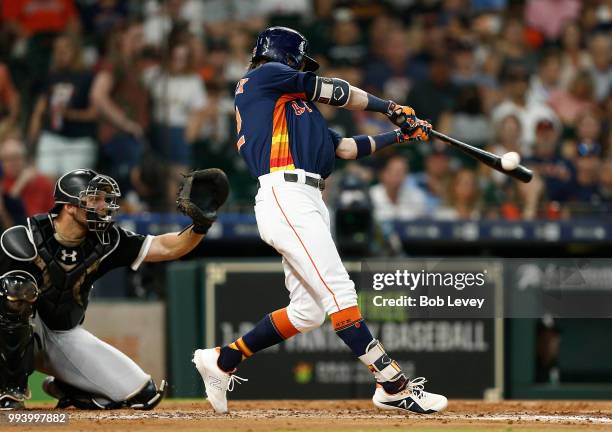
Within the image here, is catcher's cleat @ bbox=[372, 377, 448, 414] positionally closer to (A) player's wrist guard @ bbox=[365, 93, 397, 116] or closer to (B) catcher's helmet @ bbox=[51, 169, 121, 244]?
(A) player's wrist guard @ bbox=[365, 93, 397, 116]

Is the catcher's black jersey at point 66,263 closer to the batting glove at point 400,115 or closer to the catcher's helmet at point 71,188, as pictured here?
the catcher's helmet at point 71,188

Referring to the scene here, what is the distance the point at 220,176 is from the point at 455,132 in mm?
5506

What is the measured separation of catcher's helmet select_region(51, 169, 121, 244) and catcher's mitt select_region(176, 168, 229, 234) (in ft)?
1.20

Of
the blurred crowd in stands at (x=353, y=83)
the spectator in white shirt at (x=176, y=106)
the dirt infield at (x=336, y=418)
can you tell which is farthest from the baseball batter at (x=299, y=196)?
the spectator in white shirt at (x=176, y=106)

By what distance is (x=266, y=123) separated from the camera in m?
5.83

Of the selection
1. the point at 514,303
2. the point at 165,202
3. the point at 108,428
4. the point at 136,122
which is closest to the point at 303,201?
the point at 108,428

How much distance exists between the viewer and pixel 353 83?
1139 cm

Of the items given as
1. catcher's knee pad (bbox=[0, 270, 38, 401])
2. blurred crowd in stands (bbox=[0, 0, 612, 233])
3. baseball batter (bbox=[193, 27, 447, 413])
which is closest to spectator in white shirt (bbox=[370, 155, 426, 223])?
blurred crowd in stands (bbox=[0, 0, 612, 233])

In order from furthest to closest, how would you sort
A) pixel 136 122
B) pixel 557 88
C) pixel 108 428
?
1. pixel 557 88
2. pixel 136 122
3. pixel 108 428

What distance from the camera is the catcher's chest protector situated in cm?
614

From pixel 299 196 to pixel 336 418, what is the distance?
3.66ft

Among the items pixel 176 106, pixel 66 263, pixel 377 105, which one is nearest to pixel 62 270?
pixel 66 263

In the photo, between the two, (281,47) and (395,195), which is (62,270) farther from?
(395,195)

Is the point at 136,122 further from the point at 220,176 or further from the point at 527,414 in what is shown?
the point at 527,414
